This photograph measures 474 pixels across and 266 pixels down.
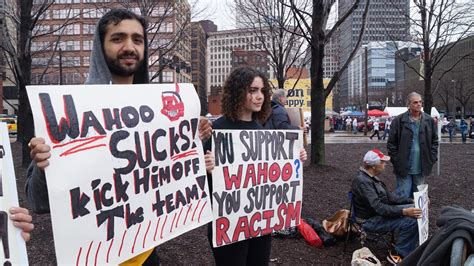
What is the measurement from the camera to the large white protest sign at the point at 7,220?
1.60 meters

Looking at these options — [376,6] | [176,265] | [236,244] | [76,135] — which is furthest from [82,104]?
[376,6]

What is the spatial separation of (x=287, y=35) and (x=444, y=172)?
9.10 metres

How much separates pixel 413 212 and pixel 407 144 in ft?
6.94

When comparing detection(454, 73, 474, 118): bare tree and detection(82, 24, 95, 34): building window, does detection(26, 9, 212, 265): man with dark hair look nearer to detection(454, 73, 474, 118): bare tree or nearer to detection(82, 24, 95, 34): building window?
detection(82, 24, 95, 34): building window

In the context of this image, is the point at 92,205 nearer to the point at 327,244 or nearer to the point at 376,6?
the point at 327,244

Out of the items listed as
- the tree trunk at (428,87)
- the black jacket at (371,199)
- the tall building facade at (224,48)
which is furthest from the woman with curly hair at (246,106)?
the tree trunk at (428,87)

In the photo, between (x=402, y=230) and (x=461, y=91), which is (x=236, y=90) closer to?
(x=402, y=230)

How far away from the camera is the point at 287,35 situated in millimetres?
17609

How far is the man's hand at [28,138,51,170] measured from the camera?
1664 millimetres

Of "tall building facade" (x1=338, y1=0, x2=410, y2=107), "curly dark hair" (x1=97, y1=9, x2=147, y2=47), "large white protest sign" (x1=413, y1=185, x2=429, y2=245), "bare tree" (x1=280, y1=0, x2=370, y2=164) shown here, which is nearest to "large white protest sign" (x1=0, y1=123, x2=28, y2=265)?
"curly dark hair" (x1=97, y1=9, x2=147, y2=47)

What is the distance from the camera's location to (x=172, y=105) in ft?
7.16

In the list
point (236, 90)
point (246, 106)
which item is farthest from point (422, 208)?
point (236, 90)

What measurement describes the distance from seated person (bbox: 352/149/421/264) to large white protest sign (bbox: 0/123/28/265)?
374cm

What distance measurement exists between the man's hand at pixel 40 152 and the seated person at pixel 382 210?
3.69m
